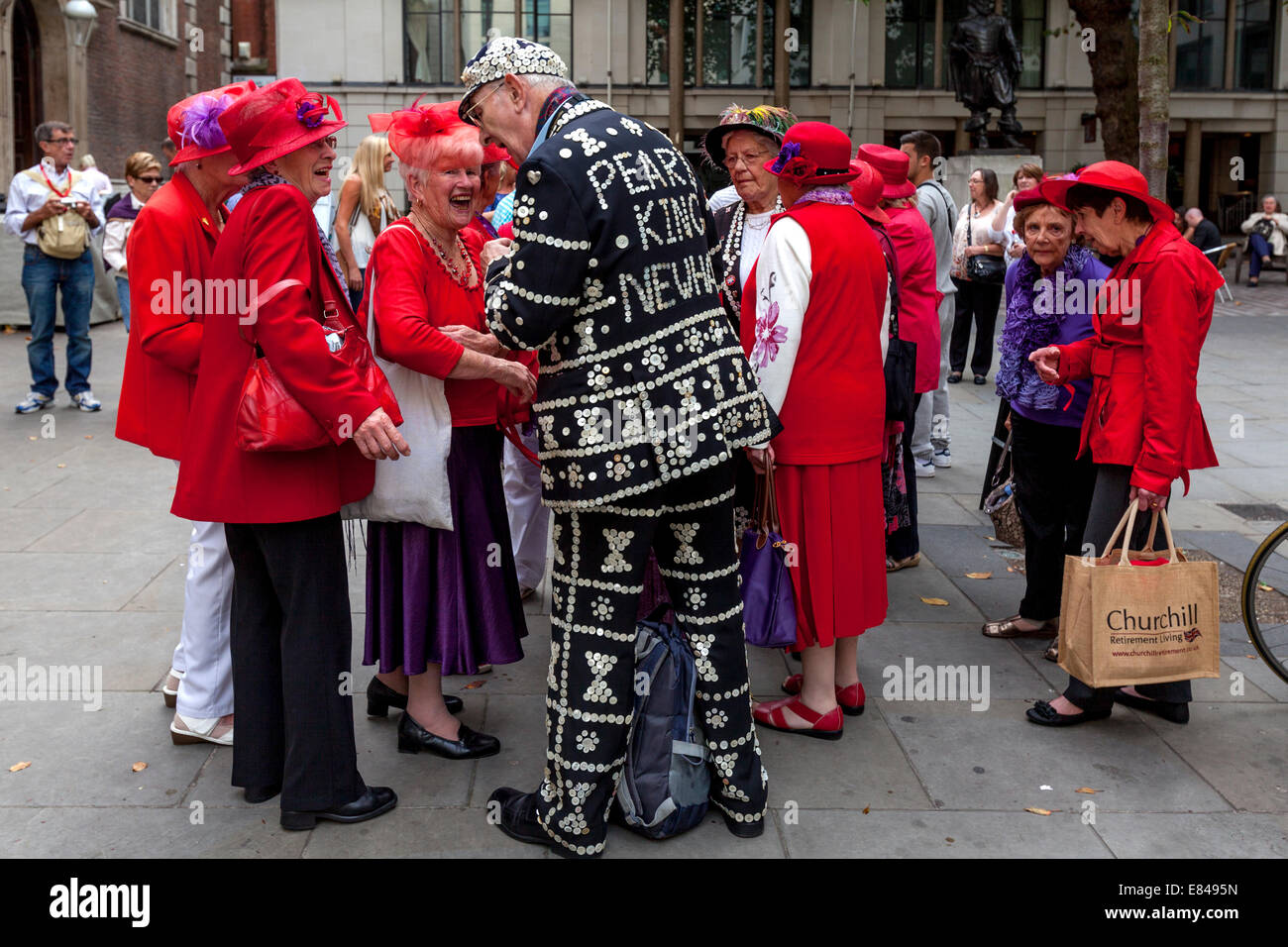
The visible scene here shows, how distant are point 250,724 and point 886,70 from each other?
3012cm

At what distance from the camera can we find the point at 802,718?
4238 millimetres

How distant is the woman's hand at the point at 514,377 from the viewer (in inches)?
143

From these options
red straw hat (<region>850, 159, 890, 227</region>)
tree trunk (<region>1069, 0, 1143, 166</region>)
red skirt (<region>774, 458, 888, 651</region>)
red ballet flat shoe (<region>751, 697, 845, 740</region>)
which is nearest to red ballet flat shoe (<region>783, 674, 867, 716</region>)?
red ballet flat shoe (<region>751, 697, 845, 740</region>)

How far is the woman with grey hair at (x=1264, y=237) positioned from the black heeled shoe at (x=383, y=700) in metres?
21.4

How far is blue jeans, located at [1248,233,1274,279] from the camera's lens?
21844mm

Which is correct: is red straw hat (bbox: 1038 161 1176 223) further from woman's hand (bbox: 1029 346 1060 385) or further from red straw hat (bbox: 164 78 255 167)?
red straw hat (bbox: 164 78 255 167)

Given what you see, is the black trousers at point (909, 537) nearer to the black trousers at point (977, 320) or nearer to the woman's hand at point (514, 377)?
the woman's hand at point (514, 377)

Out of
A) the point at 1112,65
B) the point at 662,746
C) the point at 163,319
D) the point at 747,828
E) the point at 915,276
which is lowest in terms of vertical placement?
the point at 747,828

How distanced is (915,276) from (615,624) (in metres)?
3.55

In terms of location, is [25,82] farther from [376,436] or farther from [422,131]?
[376,436]

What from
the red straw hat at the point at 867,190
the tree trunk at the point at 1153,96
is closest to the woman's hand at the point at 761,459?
the red straw hat at the point at 867,190

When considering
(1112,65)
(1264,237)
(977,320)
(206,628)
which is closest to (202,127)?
(206,628)

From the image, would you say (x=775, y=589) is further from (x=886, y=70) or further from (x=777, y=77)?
(x=886, y=70)

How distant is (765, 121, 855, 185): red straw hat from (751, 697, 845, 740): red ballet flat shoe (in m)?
1.77
